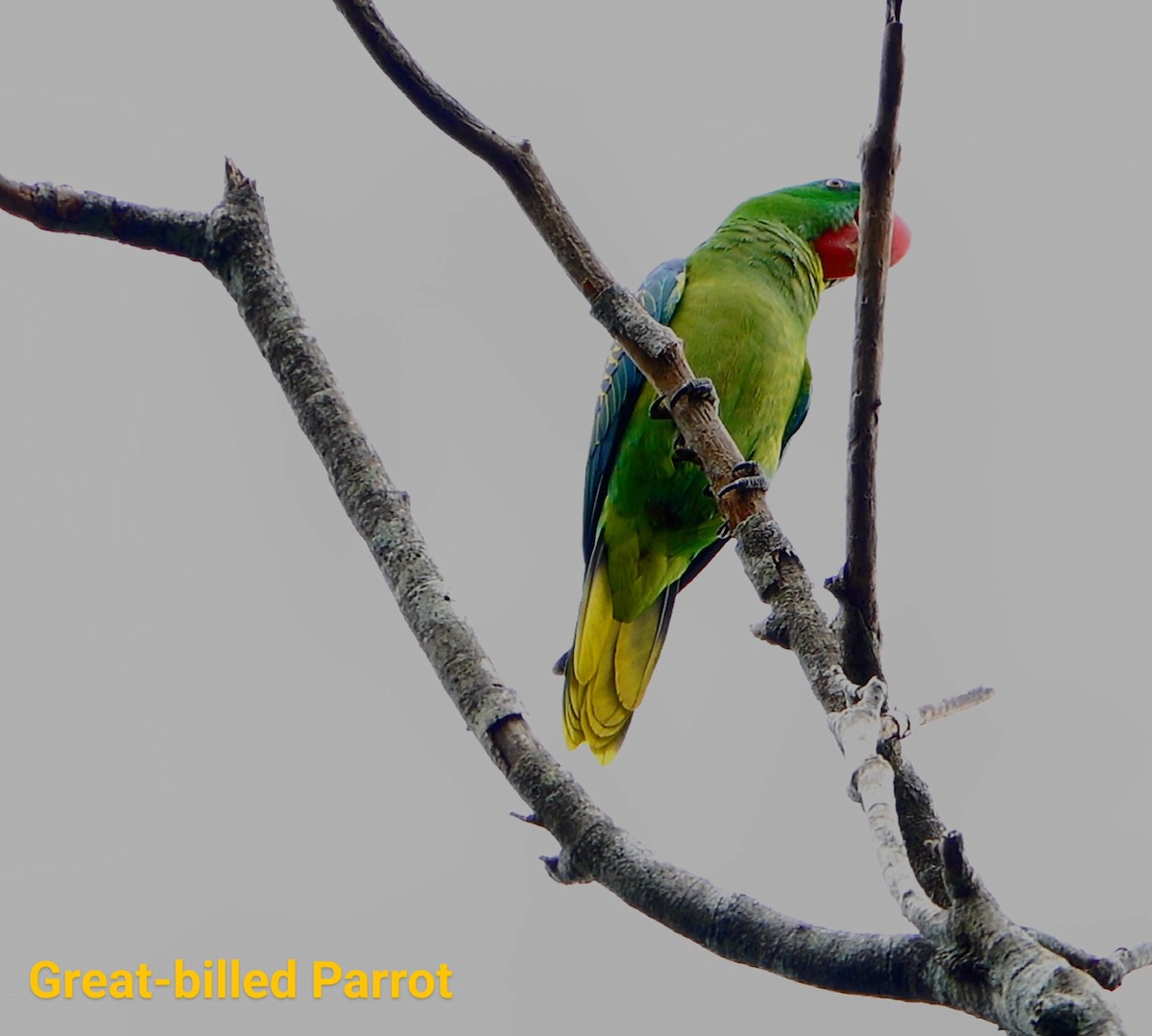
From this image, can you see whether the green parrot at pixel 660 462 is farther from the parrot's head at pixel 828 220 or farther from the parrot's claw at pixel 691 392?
the parrot's claw at pixel 691 392

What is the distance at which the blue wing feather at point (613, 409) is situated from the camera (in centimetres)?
461

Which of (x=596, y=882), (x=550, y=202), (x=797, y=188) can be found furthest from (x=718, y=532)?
(x=596, y=882)

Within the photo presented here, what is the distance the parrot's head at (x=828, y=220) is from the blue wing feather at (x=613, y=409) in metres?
0.63

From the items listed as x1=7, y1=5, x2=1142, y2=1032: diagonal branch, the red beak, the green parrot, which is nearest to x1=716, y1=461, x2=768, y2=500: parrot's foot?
x1=7, y1=5, x2=1142, y2=1032: diagonal branch

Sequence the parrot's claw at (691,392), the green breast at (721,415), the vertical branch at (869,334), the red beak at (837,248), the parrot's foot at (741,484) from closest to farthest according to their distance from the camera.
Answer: the vertical branch at (869,334), the parrot's foot at (741,484), the parrot's claw at (691,392), the green breast at (721,415), the red beak at (837,248)

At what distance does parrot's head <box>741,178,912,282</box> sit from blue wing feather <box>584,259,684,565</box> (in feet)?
2.07

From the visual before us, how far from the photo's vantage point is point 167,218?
2.64 metres

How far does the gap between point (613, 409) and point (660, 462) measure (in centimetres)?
32

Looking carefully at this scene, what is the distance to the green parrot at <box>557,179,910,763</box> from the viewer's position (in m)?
4.47

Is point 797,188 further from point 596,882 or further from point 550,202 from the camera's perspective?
point 596,882

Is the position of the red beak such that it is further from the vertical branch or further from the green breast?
the vertical branch

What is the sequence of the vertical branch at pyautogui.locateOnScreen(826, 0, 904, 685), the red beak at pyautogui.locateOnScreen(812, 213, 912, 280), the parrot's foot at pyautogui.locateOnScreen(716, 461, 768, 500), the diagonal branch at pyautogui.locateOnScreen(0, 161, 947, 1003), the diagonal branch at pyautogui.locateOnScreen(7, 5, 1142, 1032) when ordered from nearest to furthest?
the diagonal branch at pyautogui.locateOnScreen(7, 5, 1142, 1032)
the diagonal branch at pyautogui.locateOnScreen(0, 161, 947, 1003)
the vertical branch at pyautogui.locateOnScreen(826, 0, 904, 685)
the parrot's foot at pyautogui.locateOnScreen(716, 461, 768, 500)
the red beak at pyautogui.locateOnScreen(812, 213, 912, 280)

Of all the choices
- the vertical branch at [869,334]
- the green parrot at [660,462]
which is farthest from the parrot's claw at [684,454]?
the green parrot at [660,462]

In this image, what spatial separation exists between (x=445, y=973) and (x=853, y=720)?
344 cm
